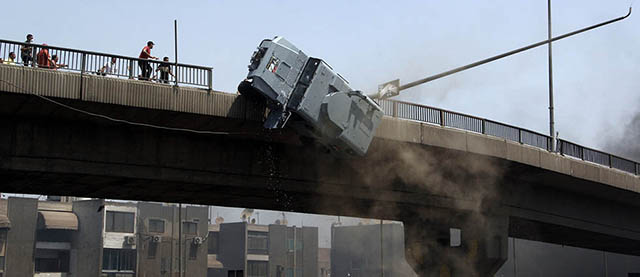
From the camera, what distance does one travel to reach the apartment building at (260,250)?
106 m

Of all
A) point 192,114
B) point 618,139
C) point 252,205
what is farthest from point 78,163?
point 618,139

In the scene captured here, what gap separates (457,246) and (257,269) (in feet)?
255

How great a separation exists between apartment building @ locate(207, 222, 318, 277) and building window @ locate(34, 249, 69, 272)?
20019 millimetres

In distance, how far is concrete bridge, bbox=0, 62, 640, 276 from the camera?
1909cm

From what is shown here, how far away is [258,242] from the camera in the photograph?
108 metres

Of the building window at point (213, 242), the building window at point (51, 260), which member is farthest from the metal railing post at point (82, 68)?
the building window at point (213, 242)

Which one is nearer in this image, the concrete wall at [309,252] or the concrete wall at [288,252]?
the concrete wall at [288,252]

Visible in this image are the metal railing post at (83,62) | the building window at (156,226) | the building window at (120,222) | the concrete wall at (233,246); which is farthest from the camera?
the concrete wall at (233,246)

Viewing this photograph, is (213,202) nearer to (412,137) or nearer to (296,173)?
(296,173)

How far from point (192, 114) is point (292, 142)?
380cm

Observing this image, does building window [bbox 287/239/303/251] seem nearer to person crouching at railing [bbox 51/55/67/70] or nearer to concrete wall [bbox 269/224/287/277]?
concrete wall [bbox 269/224/287/277]

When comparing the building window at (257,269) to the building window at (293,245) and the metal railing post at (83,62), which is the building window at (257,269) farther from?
the metal railing post at (83,62)

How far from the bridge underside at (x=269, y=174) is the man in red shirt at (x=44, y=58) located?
1.26m

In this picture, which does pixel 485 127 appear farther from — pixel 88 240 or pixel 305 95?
pixel 88 240
